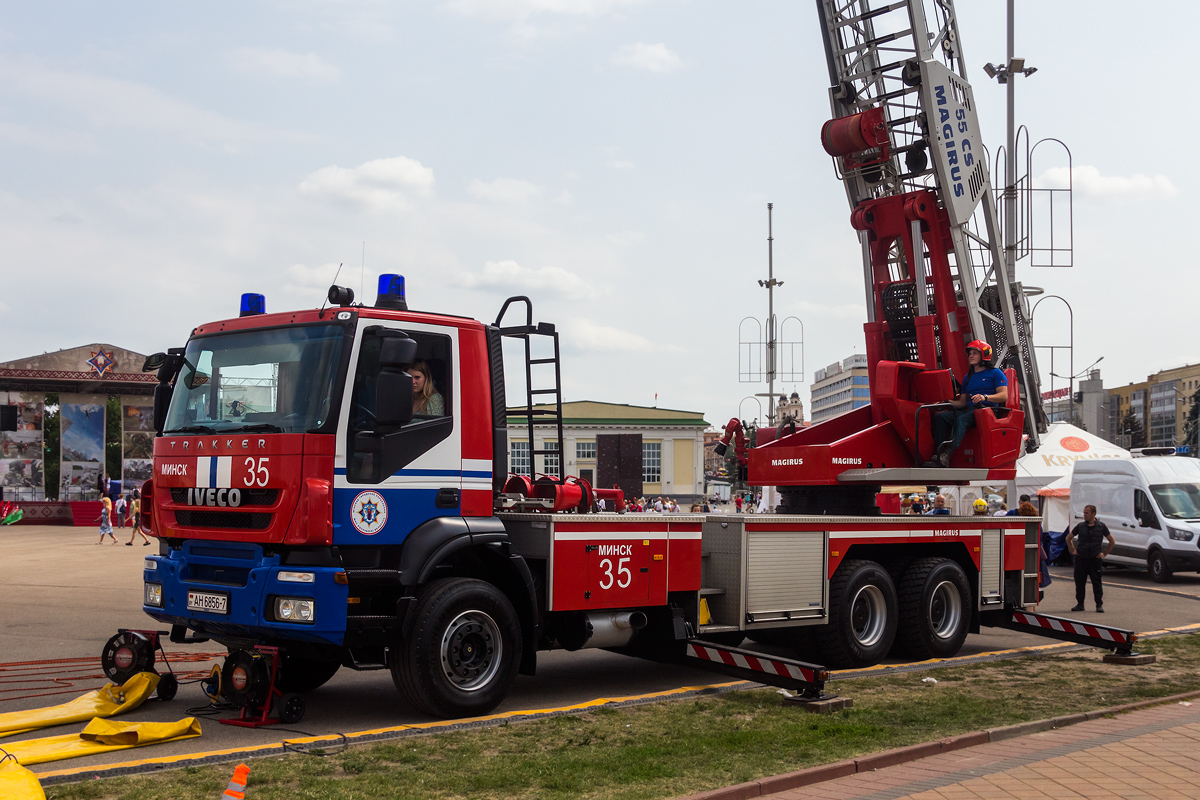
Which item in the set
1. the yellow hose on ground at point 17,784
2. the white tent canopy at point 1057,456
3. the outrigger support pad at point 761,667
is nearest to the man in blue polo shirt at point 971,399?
the outrigger support pad at point 761,667

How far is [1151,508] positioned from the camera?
23.3 metres

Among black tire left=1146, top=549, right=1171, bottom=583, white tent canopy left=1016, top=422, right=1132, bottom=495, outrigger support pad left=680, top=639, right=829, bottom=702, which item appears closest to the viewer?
outrigger support pad left=680, top=639, right=829, bottom=702

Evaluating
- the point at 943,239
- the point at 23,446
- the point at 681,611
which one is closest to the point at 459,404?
the point at 681,611

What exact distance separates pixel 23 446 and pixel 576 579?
46351 millimetres

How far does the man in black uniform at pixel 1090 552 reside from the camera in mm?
17156

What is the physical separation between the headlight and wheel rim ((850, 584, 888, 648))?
5728mm

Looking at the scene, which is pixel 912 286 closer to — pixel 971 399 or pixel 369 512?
pixel 971 399

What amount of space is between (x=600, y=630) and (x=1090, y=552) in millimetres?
11115

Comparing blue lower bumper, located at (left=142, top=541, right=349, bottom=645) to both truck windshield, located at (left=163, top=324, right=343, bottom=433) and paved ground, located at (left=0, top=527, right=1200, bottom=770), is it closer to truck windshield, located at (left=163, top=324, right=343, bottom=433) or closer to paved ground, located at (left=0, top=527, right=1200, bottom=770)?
paved ground, located at (left=0, top=527, right=1200, bottom=770)

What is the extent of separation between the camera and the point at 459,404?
821 centimetres

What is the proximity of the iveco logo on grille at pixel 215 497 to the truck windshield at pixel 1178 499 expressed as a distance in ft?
68.5

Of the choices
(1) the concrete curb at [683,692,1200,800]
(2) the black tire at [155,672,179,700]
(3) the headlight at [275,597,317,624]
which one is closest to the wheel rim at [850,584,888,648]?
(1) the concrete curb at [683,692,1200,800]

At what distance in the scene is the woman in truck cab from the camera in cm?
804

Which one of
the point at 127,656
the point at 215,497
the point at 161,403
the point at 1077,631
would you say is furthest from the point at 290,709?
the point at 1077,631
